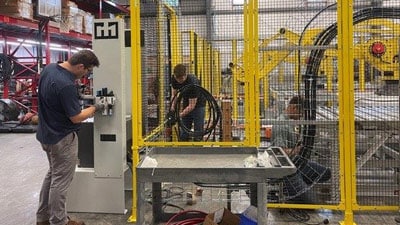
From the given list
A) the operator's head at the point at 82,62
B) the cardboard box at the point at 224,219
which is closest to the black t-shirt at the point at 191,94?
the operator's head at the point at 82,62

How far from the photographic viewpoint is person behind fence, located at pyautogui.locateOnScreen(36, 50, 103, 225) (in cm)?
305

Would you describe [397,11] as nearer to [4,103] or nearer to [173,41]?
[173,41]

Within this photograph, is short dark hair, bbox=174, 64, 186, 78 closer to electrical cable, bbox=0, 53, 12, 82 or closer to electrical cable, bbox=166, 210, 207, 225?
electrical cable, bbox=166, 210, 207, 225

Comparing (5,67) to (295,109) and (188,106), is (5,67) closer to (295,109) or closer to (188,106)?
(188,106)

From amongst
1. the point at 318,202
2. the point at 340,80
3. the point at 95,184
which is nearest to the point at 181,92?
the point at 95,184

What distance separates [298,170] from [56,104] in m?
2.37

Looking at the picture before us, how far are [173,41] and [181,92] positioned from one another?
146 centimetres

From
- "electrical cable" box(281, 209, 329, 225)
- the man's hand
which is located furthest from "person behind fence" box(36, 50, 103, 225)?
"electrical cable" box(281, 209, 329, 225)

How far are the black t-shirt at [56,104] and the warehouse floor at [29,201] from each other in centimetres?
105

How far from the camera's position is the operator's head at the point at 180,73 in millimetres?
4391

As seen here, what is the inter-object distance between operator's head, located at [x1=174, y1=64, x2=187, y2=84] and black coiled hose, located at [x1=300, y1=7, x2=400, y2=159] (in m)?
1.41

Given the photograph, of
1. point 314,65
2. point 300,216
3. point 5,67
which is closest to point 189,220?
point 300,216

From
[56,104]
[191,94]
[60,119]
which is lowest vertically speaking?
[60,119]

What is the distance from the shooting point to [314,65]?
3.83 metres
